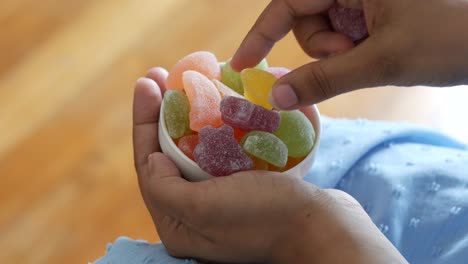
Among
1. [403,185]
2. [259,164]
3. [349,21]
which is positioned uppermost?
[349,21]

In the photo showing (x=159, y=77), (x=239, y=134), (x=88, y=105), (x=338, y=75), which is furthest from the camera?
(x=88, y=105)

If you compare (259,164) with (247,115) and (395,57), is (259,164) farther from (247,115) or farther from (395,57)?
(395,57)

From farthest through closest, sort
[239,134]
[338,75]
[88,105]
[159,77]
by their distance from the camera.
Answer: [88,105]
[159,77]
[239,134]
[338,75]

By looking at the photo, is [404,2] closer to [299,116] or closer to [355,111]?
[299,116]

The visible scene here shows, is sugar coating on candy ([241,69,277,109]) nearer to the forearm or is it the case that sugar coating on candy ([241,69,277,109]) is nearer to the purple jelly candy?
the purple jelly candy

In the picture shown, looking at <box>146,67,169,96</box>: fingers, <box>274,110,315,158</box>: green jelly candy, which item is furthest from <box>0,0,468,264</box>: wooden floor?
<box>274,110,315,158</box>: green jelly candy

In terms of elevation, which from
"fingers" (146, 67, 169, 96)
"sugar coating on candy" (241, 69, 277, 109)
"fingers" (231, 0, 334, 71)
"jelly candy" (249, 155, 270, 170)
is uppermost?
"fingers" (231, 0, 334, 71)

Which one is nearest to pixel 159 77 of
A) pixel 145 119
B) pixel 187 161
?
pixel 145 119

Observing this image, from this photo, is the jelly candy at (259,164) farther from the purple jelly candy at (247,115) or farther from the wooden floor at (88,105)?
the wooden floor at (88,105)
